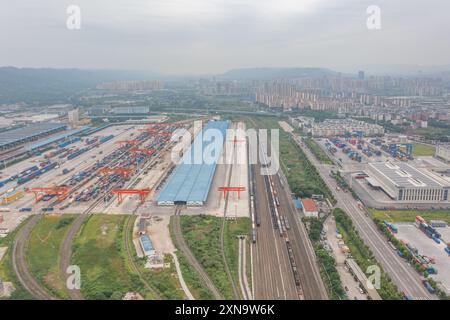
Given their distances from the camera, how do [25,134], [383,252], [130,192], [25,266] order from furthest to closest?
[25,134] < [130,192] < [383,252] < [25,266]

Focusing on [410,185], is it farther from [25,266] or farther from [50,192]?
[50,192]

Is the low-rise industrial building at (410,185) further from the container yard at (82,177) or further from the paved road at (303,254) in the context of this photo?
the container yard at (82,177)

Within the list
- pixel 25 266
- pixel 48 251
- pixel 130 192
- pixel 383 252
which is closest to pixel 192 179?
pixel 130 192

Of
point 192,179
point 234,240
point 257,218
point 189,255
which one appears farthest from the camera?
point 192,179

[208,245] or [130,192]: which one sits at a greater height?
[130,192]
